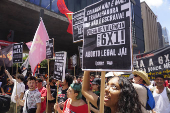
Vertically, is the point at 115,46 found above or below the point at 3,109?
above

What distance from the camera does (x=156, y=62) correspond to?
3.98 metres

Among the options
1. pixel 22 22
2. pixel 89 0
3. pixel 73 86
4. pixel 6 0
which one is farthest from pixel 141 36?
pixel 73 86

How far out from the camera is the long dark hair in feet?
4.45

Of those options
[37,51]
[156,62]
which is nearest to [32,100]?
[37,51]

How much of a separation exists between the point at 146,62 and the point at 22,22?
11.3 m

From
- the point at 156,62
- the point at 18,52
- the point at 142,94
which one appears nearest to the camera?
the point at 142,94

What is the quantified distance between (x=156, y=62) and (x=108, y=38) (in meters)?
2.99

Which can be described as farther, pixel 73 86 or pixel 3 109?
pixel 3 109

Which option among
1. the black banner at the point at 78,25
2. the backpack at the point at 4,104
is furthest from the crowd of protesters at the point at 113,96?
the black banner at the point at 78,25

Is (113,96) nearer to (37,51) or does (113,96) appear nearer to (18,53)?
(37,51)

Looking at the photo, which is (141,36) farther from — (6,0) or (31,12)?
(6,0)

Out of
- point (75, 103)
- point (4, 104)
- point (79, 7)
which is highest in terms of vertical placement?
point (79, 7)

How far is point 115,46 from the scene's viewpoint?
158 centimetres

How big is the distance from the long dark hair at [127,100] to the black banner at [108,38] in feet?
0.61
